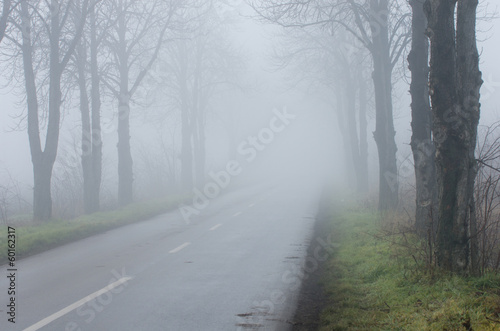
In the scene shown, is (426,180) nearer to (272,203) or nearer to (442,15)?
(442,15)

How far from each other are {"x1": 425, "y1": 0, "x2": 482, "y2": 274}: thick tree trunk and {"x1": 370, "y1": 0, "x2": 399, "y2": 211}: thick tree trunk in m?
8.31

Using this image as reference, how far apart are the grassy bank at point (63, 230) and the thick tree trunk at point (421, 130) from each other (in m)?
8.51

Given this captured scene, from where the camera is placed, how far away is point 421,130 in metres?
9.91

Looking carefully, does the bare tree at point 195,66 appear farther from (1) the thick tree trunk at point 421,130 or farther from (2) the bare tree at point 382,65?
(1) the thick tree trunk at point 421,130

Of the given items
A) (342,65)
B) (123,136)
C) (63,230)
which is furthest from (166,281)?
(342,65)

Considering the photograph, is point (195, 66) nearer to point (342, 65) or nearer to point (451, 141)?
point (342, 65)

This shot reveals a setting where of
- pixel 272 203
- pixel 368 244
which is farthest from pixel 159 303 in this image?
pixel 272 203

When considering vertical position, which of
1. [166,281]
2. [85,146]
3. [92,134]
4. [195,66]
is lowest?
[166,281]

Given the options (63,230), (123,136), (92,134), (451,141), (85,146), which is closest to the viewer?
(451,141)

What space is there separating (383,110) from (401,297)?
10.6 meters

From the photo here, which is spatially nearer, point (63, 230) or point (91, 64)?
point (63, 230)

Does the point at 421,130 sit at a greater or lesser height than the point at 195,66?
lesser

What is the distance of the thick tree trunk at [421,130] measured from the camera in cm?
945

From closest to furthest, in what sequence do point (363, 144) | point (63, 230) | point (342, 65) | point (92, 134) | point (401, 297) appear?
1. point (401, 297)
2. point (63, 230)
3. point (92, 134)
4. point (342, 65)
5. point (363, 144)
